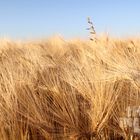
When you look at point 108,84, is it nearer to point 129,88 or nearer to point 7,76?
point 129,88

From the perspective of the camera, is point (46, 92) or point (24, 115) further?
point (46, 92)

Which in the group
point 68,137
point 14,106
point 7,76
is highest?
point 7,76

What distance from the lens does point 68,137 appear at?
2.89m

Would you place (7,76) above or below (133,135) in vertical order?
above

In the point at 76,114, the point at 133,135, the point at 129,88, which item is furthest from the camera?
the point at 129,88

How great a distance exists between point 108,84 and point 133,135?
40cm

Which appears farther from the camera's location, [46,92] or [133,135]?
[46,92]

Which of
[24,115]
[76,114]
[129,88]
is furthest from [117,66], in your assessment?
[24,115]

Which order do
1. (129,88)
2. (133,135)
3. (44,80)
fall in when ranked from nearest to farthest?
(133,135) → (129,88) → (44,80)

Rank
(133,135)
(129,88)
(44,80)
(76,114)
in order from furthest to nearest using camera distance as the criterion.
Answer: (44,80), (129,88), (76,114), (133,135)

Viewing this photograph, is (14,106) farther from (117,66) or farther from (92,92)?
(117,66)

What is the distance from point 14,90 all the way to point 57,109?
1.14ft

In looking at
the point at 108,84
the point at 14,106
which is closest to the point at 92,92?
the point at 108,84

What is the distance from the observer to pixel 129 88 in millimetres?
3109
